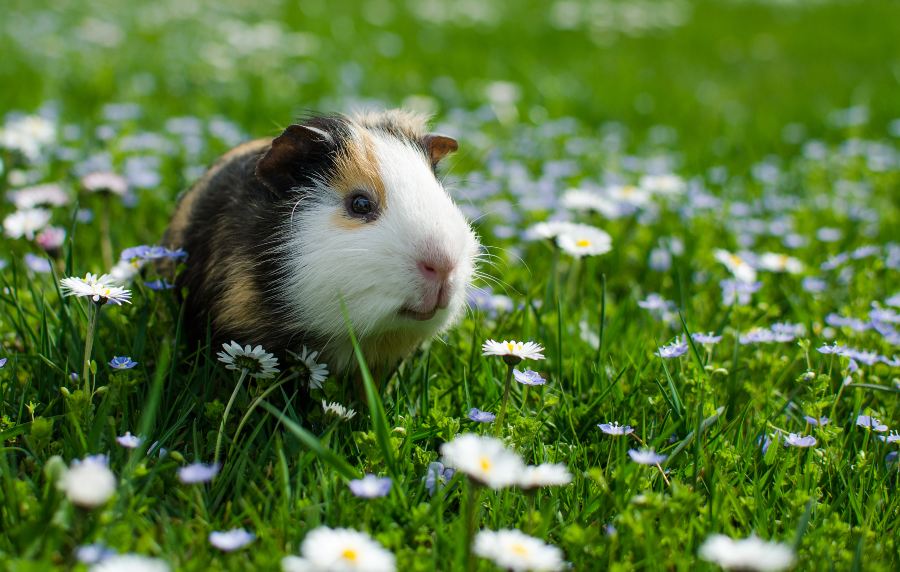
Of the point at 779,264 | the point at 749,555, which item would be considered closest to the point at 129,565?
the point at 749,555

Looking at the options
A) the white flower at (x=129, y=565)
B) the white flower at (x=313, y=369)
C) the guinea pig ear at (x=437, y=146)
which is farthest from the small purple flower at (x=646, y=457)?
the guinea pig ear at (x=437, y=146)

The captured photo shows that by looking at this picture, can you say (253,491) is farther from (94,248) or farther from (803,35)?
(803,35)

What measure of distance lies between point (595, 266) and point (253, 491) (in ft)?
7.83

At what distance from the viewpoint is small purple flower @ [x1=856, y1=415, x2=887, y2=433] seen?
2.93m

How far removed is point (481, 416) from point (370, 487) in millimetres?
618

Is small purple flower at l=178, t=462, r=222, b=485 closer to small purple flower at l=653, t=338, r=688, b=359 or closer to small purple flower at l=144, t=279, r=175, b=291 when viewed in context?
small purple flower at l=144, t=279, r=175, b=291

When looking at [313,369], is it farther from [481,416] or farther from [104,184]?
[104,184]

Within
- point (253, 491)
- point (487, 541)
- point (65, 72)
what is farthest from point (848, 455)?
point (65, 72)

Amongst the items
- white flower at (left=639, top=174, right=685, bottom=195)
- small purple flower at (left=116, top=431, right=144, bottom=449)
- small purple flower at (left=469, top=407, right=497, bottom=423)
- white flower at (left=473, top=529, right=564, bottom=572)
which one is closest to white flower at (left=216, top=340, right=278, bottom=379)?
small purple flower at (left=116, top=431, right=144, bottom=449)

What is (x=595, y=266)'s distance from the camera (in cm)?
443

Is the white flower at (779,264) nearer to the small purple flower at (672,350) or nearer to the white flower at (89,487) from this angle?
the small purple flower at (672,350)

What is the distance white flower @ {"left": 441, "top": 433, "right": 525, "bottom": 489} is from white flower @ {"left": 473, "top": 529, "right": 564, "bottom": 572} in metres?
0.13

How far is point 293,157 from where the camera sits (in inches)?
121

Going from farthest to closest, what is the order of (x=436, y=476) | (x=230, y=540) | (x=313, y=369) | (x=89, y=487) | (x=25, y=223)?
(x=25, y=223) → (x=313, y=369) → (x=436, y=476) → (x=230, y=540) → (x=89, y=487)
